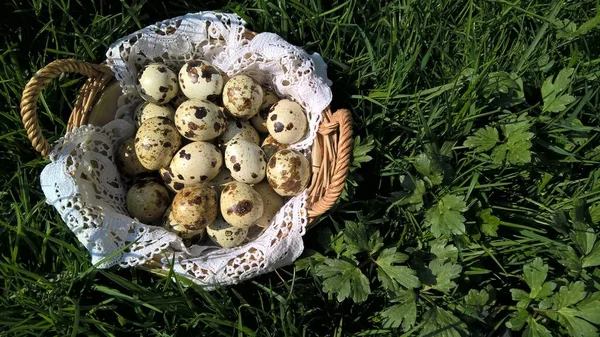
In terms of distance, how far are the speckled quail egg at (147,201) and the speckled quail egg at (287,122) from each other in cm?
48

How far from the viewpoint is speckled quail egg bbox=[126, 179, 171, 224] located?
1870 mm

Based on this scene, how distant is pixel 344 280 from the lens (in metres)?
1.71

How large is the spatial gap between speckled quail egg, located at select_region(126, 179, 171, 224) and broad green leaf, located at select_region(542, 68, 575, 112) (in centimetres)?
148

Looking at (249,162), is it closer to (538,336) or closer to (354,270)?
(354,270)

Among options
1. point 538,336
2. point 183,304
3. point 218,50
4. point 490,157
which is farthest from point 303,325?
point 218,50

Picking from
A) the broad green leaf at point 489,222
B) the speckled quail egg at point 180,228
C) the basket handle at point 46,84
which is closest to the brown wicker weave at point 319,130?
the basket handle at point 46,84

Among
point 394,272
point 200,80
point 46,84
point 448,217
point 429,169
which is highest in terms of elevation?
point 46,84

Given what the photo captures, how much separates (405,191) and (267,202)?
0.52m

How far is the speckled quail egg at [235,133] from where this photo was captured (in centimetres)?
196

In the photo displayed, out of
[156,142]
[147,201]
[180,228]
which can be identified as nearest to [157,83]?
[156,142]

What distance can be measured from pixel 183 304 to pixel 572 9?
6.33 ft

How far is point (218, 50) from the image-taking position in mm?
2023

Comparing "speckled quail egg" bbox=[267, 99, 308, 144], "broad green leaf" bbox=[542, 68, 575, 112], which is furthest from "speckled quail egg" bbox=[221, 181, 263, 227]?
"broad green leaf" bbox=[542, 68, 575, 112]

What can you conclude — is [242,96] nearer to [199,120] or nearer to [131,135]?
[199,120]
